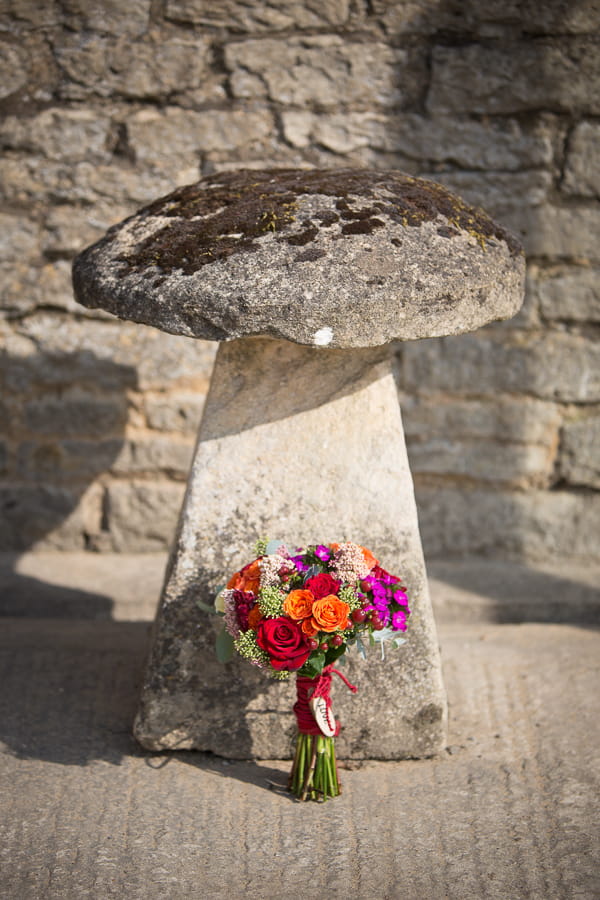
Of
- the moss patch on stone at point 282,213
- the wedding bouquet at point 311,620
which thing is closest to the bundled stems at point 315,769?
the wedding bouquet at point 311,620

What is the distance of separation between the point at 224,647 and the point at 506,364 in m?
2.06

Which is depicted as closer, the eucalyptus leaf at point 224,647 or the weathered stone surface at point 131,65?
the eucalyptus leaf at point 224,647

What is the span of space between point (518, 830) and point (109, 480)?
2306 millimetres

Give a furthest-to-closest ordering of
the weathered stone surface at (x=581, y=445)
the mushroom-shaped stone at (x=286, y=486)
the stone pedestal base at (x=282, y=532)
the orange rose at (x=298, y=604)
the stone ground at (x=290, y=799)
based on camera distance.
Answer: the weathered stone surface at (x=581, y=445) < the stone pedestal base at (x=282, y=532) < the mushroom-shaped stone at (x=286, y=486) < the orange rose at (x=298, y=604) < the stone ground at (x=290, y=799)

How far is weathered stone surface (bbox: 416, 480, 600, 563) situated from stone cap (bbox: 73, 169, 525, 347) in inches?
65.3

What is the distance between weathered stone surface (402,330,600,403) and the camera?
3.90 meters

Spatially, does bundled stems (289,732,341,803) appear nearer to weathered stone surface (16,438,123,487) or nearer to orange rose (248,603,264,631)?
orange rose (248,603,264,631)

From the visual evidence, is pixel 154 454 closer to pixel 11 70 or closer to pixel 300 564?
pixel 11 70

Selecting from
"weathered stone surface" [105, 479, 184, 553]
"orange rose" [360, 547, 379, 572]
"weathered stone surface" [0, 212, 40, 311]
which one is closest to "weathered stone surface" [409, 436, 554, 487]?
"weathered stone surface" [105, 479, 184, 553]

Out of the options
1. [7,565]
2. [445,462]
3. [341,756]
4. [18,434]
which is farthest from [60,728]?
[445,462]

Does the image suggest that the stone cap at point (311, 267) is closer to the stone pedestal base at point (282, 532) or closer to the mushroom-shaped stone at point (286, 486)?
the mushroom-shaped stone at point (286, 486)

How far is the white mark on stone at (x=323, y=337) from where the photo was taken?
2133 millimetres

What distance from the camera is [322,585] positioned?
2221 millimetres

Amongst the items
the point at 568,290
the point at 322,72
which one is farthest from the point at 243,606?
the point at 322,72
